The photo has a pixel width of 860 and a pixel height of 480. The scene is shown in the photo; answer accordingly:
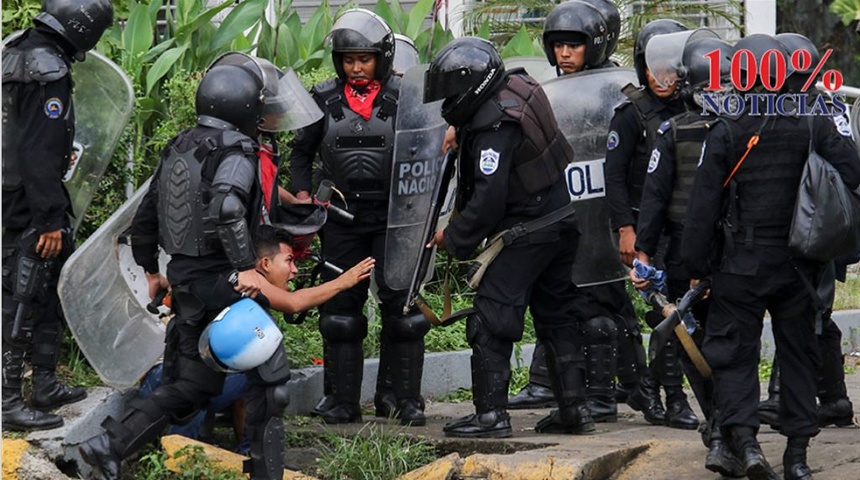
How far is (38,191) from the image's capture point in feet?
21.6

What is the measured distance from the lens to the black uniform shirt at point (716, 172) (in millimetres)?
5855

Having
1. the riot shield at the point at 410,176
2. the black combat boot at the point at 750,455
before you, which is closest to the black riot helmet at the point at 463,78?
the riot shield at the point at 410,176

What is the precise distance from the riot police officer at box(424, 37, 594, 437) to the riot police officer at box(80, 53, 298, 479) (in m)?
0.99

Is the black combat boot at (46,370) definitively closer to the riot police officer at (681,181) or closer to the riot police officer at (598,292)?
the riot police officer at (598,292)

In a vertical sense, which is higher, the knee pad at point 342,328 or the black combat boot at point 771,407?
the knee pad at point 342,328

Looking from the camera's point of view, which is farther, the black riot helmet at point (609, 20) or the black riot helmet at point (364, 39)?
the black riot helmet at point (609, 20)

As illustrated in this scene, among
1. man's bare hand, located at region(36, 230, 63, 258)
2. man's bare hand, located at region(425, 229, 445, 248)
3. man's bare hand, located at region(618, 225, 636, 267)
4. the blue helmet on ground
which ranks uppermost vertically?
man's bare hand, located at region(36, 230, 63, 258)

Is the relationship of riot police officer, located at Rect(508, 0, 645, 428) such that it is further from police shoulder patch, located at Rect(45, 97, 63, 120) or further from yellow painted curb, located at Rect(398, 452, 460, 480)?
police shoulder patch, located at Rect(45, 97, 63, 120)

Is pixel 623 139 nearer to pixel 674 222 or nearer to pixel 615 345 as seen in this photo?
pixel 674 222

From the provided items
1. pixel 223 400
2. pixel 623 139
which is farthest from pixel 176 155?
pixel 623 139

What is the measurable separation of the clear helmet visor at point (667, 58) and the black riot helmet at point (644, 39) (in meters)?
0.08

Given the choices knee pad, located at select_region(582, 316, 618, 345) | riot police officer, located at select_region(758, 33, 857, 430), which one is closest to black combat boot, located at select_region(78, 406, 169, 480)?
knee pad, located at select_region(582, 316, 618, 345)

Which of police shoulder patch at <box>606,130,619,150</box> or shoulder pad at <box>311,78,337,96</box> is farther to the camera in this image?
shoulder pad at <box>311,78,337,96</box>

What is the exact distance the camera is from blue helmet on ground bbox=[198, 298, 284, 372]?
5.93 metres
